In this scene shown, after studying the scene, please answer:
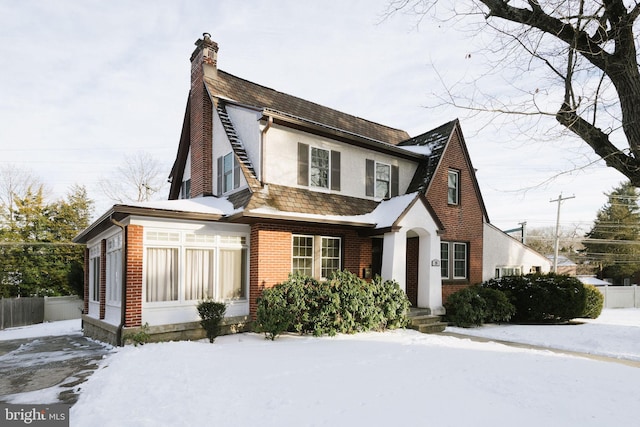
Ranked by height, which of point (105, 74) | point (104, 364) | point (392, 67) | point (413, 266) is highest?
point (105, 74)

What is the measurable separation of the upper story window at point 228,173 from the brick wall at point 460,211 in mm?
6960

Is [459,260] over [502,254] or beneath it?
beneath

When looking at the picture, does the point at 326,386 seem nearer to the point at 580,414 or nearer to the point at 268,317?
the point at 580,414

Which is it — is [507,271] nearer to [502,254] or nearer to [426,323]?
[502,254]

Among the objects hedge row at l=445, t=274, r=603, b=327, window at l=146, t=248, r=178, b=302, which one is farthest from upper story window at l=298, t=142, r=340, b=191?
hedge row at l=445, t=274, r=603, b=327

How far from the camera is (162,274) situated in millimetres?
9859

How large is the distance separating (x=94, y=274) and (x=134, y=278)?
19.3ft

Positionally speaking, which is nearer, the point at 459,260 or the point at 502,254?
the point at 459,260

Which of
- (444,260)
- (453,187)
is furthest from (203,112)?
(444,260)

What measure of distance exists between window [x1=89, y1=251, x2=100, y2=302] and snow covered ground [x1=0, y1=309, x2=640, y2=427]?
5806 millimetres

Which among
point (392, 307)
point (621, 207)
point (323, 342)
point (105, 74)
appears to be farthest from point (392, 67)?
Result: point (621, 207)

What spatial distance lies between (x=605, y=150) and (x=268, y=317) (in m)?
7.37

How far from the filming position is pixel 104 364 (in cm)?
747

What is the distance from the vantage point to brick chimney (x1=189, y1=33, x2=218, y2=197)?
13180 millimetres
